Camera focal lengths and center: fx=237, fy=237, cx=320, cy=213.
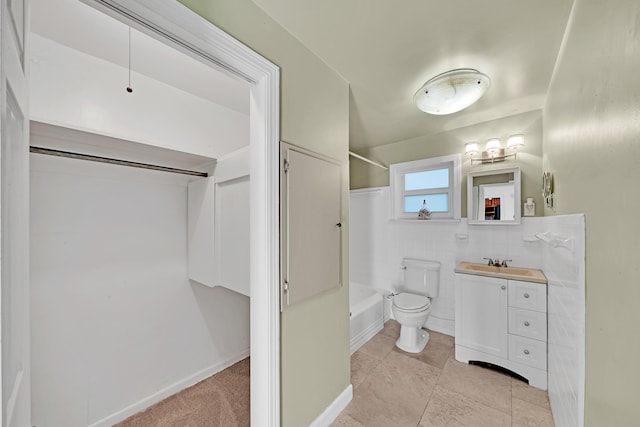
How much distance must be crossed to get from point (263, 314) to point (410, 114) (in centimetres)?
220

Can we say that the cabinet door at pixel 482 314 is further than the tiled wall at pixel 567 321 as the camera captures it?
Yes

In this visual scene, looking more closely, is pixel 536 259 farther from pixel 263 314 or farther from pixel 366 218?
pixel 263 314

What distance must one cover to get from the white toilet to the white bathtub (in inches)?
12.2

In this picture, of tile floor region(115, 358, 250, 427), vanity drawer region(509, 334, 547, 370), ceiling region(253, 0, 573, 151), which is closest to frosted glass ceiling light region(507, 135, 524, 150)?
ceiling region(253, 0, 573, 151)

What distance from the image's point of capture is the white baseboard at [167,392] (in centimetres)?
161

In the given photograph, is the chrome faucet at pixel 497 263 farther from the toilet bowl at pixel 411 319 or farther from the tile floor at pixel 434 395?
the tile floor at pixel 434 395

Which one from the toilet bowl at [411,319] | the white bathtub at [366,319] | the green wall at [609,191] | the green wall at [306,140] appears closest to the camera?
the green wall at [609,191]

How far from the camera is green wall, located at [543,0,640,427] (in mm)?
597

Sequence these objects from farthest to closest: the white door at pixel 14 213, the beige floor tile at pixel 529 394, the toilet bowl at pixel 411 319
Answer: the toilet bowl at pixel 411 319 → the beige floor tile at pixel 529 394 → the white door at pixel 14 213

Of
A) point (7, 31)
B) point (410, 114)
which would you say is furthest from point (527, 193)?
point (7, 31)

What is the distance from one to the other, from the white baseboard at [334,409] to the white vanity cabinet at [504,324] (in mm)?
1207

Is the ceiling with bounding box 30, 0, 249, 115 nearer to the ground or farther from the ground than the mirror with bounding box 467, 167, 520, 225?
farther from the ground

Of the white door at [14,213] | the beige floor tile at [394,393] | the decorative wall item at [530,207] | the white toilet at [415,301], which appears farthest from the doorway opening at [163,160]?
the decorative wall item at [530,207]

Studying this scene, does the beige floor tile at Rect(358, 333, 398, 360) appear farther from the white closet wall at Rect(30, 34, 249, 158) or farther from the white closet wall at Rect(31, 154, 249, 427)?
the white closet wall at Rect(30, 34, 249, 158)
